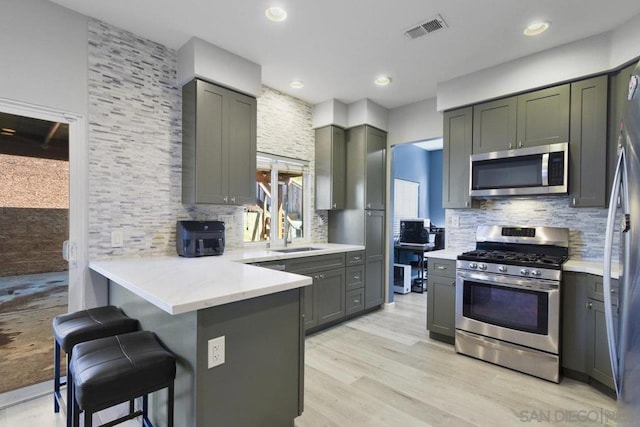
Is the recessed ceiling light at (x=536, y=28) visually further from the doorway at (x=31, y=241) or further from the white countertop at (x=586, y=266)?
the doorway at (x=31, y=241)

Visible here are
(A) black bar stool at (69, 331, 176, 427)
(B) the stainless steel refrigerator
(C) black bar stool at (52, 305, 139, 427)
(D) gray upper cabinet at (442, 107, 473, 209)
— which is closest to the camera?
(B) the stainless steel refrigerator

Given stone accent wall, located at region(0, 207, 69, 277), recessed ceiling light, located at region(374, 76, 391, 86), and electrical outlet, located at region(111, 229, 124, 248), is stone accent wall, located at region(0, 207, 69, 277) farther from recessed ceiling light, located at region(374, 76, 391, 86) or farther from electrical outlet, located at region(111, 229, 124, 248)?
recessed ceiling light, located at region(374, 76, 391, 86)

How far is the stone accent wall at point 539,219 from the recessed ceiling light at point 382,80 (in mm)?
1718

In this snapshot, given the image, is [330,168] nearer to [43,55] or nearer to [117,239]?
[117,239]

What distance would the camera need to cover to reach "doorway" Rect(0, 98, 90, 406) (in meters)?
2.14

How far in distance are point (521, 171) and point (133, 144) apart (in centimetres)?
354

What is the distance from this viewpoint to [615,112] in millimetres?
2562

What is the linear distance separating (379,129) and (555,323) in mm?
2984

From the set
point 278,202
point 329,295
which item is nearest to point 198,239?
point 278,202

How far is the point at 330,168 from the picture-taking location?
13.6 ft

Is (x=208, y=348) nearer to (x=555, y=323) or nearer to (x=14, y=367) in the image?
(x=14, y=367)

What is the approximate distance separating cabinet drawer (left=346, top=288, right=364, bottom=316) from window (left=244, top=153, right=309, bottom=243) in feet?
3.27

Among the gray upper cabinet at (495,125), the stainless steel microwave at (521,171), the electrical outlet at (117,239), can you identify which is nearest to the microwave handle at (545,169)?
the stainless steel microwave at (521,171)

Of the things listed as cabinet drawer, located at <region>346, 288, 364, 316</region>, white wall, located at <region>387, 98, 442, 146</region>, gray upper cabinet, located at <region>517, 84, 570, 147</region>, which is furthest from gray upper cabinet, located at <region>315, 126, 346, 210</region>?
gray upper cabinet, located at <region>517, 84, 570, 147</region>
